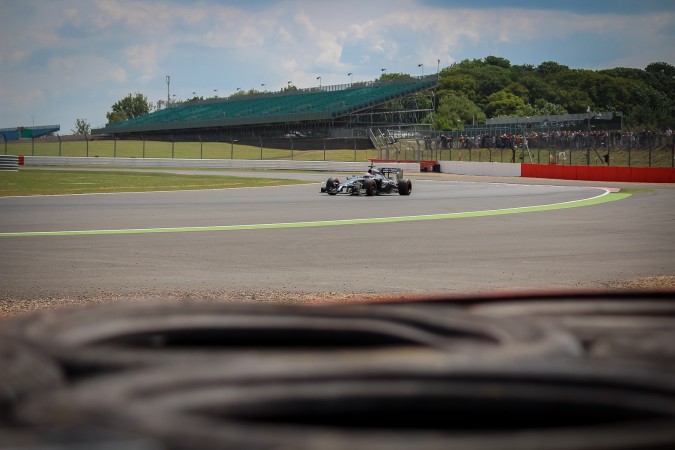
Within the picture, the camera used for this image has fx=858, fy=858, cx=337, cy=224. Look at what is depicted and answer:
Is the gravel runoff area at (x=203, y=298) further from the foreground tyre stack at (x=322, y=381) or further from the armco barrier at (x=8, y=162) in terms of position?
the armco barrier at (x=8, y=162)

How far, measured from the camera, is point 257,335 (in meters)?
1.53

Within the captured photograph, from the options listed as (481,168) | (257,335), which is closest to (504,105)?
(481,168)

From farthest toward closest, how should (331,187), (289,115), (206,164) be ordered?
(289,115)
(206,164)
(331,187)

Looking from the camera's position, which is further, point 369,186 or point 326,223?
point 369,186

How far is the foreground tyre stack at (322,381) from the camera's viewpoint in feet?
3.44

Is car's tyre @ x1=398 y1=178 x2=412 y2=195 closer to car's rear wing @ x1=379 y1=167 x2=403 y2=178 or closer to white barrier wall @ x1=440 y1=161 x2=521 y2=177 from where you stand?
car's rear wing @ x1=379 y1=167 x2=403 y2=178

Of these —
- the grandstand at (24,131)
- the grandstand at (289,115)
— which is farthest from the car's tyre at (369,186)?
the grandstand at (24,131)

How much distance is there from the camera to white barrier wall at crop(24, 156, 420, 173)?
194ft

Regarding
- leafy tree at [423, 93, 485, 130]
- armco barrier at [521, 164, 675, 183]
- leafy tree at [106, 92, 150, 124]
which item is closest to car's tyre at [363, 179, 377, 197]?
armco barrier at [521, 164, 675, 183]

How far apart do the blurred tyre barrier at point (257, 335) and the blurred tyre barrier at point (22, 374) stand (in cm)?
3

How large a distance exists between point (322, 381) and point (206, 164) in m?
63.6

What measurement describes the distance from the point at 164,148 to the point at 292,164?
29.0 metres

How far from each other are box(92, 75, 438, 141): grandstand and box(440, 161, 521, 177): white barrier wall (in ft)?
104

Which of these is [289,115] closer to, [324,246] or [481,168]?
[481,168]
